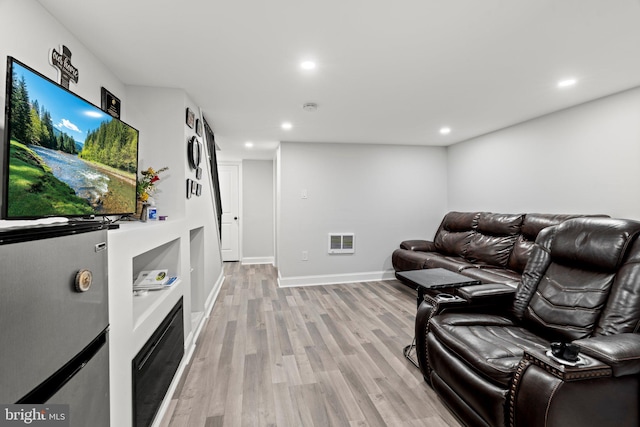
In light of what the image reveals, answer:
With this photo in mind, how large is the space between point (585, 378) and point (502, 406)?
369 millimetres

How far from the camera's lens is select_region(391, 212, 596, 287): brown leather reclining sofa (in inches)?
120

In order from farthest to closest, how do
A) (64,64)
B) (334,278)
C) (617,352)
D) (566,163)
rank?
(334,278), (566,163), (64,64), (617,352)

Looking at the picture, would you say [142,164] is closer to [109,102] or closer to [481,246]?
[109,102]

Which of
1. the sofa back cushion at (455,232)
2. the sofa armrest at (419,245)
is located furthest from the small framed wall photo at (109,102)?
the sofa back cushion at (455,232)

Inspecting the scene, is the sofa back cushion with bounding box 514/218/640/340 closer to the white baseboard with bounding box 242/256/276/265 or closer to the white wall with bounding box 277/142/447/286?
the white wall with bounding box 277/142/447/286

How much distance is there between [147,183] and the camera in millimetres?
2119

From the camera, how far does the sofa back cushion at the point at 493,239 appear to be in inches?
133

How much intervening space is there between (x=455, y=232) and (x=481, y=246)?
648mm

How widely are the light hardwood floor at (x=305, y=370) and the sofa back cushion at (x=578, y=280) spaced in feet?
2.87

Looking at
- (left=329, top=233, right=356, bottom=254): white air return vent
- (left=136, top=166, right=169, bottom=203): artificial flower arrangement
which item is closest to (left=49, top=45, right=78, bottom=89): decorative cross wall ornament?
(left=136, top=166, right=169, bottom=203): artificial flower arrangement

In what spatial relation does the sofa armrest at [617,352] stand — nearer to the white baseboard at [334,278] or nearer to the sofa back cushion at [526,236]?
the sofa back cushion at [526,236]

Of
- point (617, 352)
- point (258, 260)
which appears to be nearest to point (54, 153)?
point (617, 352)

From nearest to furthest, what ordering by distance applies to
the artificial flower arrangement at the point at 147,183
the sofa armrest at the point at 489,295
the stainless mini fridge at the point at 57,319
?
1. the stainless mini fridge at the point at 57,319
2. the sofa armrest at the point at 489,295
3. the artificial flower arrangement at the point at 147,183

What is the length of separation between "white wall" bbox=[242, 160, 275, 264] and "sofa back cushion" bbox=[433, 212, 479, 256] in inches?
135
